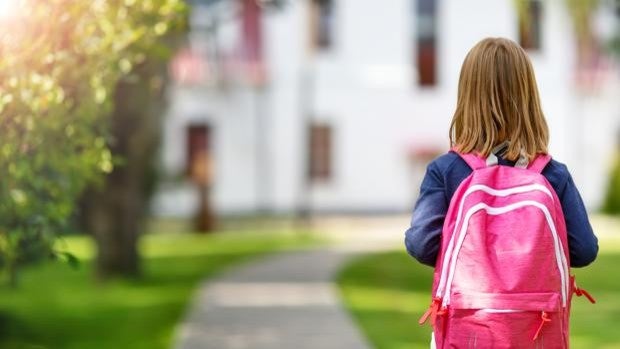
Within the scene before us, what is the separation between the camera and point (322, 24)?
36.8 meters

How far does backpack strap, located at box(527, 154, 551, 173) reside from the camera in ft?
14.1

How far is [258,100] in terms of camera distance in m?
36.5

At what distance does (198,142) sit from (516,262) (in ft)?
107

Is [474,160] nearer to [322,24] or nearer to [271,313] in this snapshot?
[271,313]

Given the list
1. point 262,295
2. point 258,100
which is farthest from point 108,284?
point 258,100

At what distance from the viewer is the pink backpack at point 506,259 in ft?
13.7

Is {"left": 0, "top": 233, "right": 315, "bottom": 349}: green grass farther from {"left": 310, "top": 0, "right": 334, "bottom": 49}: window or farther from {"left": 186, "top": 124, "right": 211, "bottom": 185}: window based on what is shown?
{"left": 310, "top": 0, "right": 334, "bottom": 49}: window

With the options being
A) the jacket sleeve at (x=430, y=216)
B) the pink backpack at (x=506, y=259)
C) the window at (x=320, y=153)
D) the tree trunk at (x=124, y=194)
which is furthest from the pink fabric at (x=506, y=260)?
the window at (x=320, y=153)

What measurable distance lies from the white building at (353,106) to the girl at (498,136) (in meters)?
31.0

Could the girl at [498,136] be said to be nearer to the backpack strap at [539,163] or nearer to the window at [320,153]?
the backpack strap at [539,163]

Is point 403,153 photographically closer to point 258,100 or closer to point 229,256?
point 258,100

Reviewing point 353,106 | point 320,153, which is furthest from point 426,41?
point 320,153

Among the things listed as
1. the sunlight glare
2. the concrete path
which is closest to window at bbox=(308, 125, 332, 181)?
the concrete path

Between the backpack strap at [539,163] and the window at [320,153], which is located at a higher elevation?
the backpack strap at [539,163]
